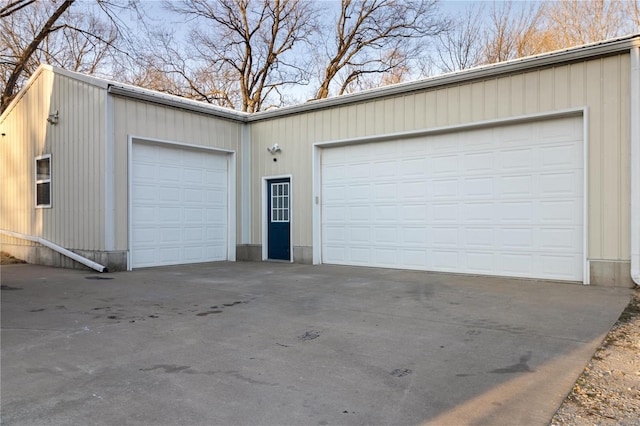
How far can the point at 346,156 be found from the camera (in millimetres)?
10281

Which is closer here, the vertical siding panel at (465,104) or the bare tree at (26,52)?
the vertical siding panel at (465,104)

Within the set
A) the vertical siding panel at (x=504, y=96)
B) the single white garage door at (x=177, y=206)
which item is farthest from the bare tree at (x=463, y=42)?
the single white garage door at (x=177, y=206)

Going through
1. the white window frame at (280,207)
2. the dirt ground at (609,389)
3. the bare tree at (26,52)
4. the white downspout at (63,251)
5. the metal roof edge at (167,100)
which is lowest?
the dirt ground at (609,389)

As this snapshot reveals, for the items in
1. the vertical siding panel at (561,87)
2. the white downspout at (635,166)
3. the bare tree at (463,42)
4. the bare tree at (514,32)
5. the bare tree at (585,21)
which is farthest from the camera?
the bare tree at (463,42)

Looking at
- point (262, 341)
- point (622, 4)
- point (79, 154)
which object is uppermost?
point (622, 4)

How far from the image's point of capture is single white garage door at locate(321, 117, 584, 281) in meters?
7.58

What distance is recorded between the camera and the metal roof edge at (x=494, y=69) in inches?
272

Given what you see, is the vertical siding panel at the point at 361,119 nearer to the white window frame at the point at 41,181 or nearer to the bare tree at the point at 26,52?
the white window frame at the point at 41,181

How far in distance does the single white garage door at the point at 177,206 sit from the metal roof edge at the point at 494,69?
2.55 metres

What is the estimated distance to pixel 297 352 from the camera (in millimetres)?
3844

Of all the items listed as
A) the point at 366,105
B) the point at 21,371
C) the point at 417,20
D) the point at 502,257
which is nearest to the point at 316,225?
the point at 366,105

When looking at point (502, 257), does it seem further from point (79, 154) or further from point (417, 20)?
point (417, 20)

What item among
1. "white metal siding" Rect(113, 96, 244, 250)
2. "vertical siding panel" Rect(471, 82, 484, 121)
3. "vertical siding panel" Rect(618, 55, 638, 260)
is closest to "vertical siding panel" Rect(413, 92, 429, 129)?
"vertical siding panel" Rect(471, 82, 484, 121)

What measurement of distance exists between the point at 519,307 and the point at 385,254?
167 inches
